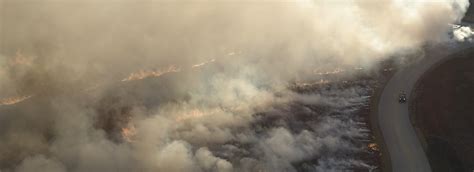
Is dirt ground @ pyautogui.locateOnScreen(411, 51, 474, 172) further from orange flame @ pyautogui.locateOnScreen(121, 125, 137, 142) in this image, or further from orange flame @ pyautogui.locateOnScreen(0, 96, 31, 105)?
orange flame @ pyautogui.locateOnScreen(0, 96, 31, 105)

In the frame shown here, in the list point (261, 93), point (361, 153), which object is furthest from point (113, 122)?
point (361, 153)

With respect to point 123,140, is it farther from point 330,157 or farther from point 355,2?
point 355,2

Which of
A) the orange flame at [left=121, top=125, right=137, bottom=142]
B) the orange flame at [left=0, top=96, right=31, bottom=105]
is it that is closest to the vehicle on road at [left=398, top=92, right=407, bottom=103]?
the orange flame at [left=121, top=125, right=137, bottom=142]

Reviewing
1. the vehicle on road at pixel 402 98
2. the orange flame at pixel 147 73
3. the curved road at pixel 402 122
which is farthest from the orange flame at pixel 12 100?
the vehicle on road at pixel 402 98

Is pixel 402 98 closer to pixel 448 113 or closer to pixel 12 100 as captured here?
pixel 448 113

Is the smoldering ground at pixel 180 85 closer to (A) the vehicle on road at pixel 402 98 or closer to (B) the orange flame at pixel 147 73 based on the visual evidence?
(B) the orange flame at pixel 147 73

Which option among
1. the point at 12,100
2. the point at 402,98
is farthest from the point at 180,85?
the point at 402,98

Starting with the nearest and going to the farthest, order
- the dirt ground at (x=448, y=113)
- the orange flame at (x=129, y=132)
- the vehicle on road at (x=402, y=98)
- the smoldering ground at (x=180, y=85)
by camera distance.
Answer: the smoldering ground at (x=180, y=85), the orange flame at (x=129, y=132), the dirt ground at (x=448, y=113), the vehicle on road at (x=402, y=98)
